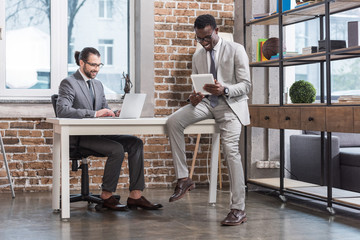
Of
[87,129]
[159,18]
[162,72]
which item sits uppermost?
[159,18]

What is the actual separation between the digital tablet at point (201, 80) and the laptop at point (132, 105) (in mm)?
415

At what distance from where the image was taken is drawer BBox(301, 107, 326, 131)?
4.35m

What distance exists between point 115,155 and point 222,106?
1.00m

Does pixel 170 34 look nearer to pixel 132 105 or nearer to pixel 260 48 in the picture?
pixel 260 48

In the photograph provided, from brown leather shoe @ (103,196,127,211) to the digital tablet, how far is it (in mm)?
1216

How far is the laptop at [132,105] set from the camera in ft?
13.4

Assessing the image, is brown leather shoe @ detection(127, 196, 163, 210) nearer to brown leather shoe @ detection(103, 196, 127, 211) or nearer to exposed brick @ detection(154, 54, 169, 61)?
brown leather shoe @ detection(103, 196, 127, 211)

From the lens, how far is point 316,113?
14.5ft

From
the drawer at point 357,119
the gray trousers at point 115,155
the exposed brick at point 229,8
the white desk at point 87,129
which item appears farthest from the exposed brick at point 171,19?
the drawer at point 357,119

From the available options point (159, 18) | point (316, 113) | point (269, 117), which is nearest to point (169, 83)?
point (159, 18)

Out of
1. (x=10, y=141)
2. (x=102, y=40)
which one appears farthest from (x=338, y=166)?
(x=10, y=141)

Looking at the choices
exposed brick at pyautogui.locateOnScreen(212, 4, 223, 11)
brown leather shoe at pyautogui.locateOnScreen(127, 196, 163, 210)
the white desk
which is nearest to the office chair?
the white desk

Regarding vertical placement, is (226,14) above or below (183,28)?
above

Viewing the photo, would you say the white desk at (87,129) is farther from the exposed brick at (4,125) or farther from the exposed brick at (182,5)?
the exposed brick at (182,5)
